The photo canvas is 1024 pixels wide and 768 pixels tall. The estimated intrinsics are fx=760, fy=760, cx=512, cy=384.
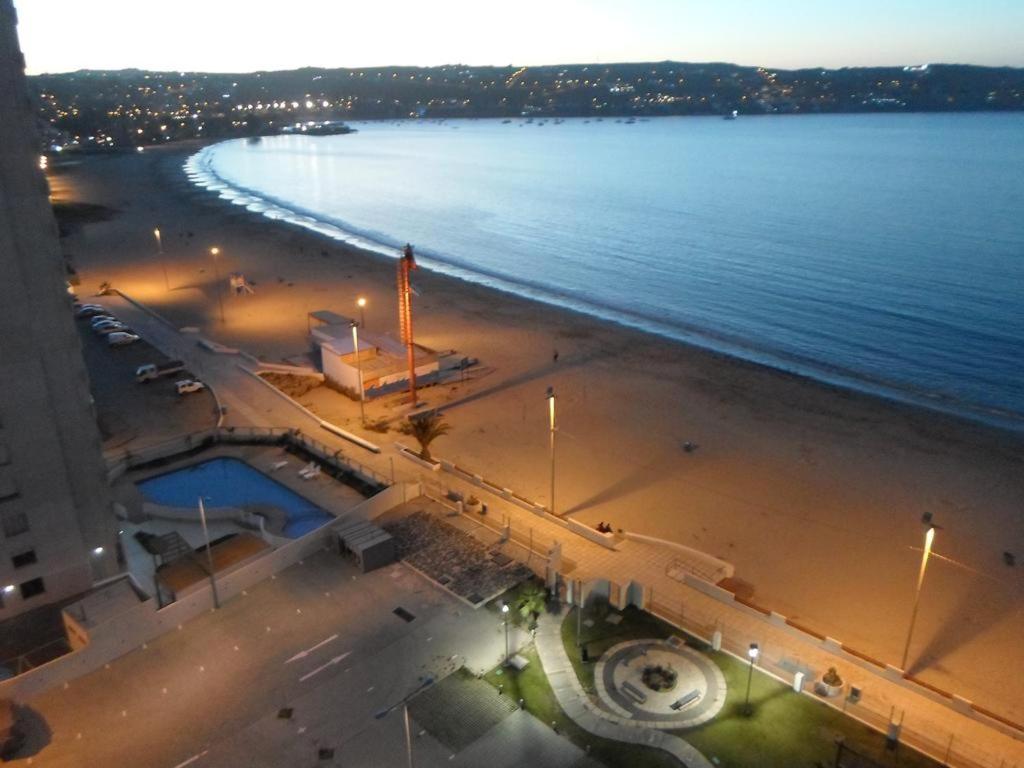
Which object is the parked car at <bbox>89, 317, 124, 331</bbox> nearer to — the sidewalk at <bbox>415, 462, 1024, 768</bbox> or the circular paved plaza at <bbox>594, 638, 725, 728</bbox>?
the sidewalk at <bbox>415, 462, 1024, 768</bbox>

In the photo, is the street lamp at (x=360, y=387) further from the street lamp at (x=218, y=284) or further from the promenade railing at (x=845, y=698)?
the promenade railing at (x=845, y=698)

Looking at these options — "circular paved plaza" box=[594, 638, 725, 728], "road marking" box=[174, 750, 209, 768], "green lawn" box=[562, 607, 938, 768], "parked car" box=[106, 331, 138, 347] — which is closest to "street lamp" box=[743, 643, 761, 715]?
"green lawn" box=[562, 607, 938, 768]

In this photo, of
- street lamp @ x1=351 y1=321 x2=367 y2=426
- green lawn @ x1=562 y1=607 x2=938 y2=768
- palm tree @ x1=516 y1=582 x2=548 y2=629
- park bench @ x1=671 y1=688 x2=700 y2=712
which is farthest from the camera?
street lamp @ x1=351 y1=321 x2=367 y2=426

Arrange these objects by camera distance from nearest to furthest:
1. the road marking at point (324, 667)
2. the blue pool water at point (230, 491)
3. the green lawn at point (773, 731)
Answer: the green lawn at point (773, 731) < the road marking at point (324, 667) < the blue pool water at point (230, 491)

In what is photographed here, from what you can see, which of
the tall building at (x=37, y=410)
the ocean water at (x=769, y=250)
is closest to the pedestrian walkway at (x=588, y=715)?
the tall building at (x=37, y=410)

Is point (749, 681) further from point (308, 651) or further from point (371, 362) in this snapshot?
point (371, 362)

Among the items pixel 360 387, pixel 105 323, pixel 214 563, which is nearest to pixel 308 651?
pixel 214 563

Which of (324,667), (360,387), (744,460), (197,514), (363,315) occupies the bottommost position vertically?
(363,315)
